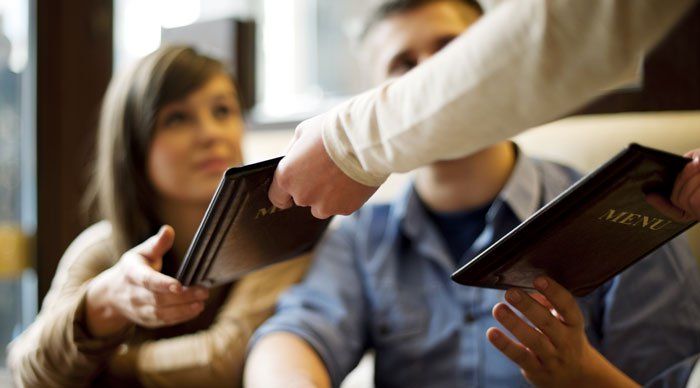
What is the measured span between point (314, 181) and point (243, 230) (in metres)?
0.12

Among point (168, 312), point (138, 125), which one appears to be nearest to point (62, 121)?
point (138, 125)

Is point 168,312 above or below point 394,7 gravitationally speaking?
below

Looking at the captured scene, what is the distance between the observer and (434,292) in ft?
3.72

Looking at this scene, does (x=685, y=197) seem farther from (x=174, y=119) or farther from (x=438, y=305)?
(x=174, y=119)

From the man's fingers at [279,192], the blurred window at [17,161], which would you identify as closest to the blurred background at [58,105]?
the blurred window at [17,161]

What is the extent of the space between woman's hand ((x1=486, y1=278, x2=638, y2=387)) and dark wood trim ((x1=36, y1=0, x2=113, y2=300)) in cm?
168

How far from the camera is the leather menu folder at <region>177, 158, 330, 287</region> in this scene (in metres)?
0.72

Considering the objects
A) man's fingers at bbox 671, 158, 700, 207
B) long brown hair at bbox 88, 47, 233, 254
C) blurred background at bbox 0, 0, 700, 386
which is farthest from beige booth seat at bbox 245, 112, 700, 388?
blurred background at bbox 0, 0, 700, 386

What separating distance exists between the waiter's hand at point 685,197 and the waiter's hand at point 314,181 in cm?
30

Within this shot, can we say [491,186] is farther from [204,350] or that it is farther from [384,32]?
[204,350]

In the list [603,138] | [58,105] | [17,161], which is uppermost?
[603,138]

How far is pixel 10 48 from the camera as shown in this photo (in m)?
2.06

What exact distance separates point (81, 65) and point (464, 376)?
1.68 meters

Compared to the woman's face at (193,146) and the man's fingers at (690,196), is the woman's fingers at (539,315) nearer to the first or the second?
the man's fingers at (690,196)
